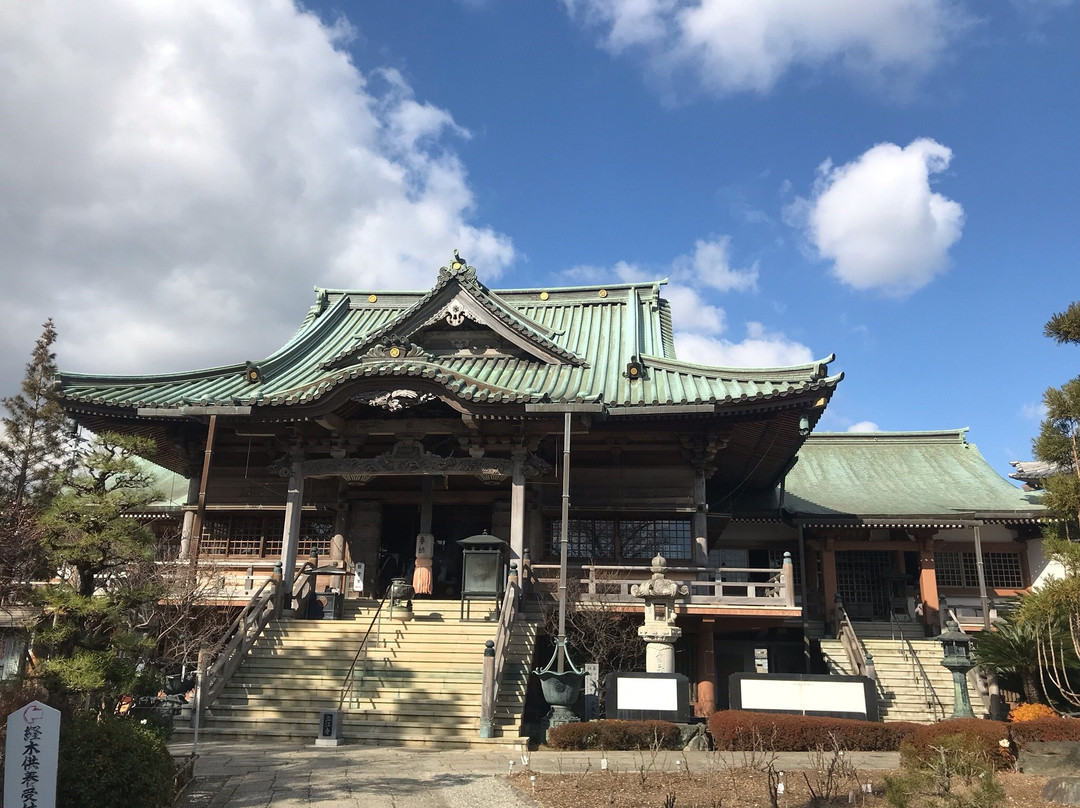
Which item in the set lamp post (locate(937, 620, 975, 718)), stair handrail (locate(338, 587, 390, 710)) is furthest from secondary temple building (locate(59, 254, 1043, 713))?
lamp post (locate(937, 620, 975, 718))

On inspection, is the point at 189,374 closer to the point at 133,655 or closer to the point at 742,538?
the point at 133,655

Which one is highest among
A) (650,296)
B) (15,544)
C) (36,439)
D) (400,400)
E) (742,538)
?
(650,296)

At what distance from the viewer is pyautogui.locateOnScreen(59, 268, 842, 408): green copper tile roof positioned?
20812mm

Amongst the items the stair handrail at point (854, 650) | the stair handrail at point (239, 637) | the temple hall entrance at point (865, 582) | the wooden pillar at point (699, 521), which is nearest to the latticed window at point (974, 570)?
the temple hall entrance at point (865, 582)

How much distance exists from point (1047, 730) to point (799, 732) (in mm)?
3775

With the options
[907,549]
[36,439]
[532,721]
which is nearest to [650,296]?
[907,549]

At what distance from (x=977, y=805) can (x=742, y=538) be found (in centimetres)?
2101

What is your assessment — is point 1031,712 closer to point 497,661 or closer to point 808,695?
point 808,695

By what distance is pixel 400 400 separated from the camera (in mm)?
21234

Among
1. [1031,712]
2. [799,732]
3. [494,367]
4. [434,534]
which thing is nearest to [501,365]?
[494,367]

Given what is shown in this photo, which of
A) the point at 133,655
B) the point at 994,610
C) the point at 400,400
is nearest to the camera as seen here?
the point at 133,655

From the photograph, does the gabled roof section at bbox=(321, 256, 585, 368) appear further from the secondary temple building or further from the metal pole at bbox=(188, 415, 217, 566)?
the metal pole at bbox=(188, 415, 217, 566)

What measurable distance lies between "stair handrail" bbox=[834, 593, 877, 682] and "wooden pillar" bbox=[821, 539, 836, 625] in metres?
3.33

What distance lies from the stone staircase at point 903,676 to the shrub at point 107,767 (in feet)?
49.6
